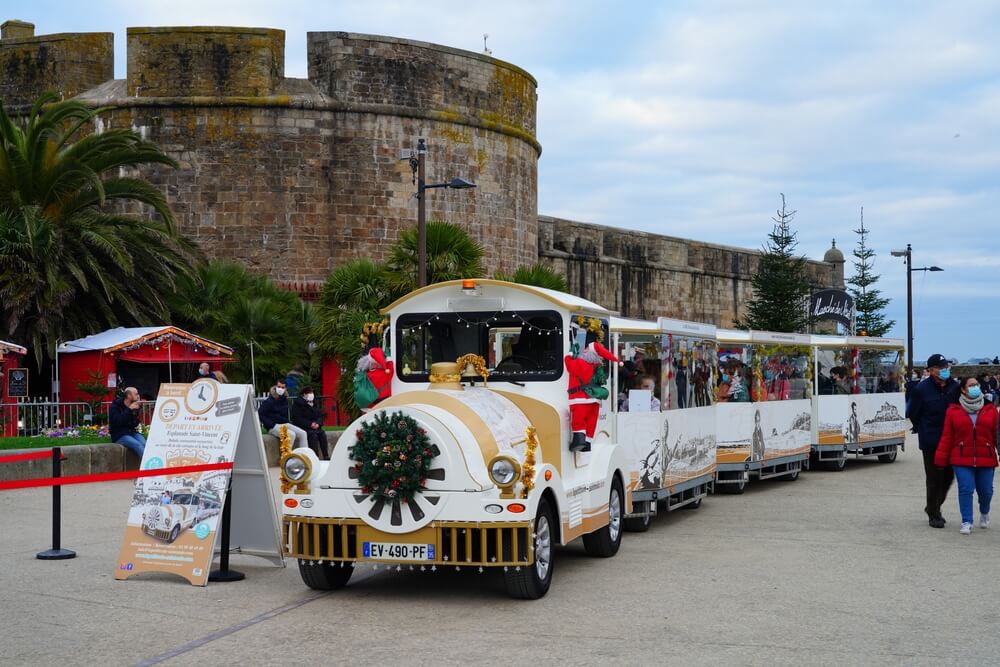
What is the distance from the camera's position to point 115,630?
768 centimetres

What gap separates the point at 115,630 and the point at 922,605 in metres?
5.38

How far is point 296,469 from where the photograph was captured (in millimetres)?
8859

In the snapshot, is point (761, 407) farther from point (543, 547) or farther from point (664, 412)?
point (543, 547)

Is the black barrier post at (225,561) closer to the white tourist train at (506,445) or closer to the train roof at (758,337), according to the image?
the white tourist train at (506,445)

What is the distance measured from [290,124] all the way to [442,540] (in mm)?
23986

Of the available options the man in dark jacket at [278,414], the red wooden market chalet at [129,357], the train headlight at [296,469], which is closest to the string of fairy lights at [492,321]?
the train headlight at [296,469]

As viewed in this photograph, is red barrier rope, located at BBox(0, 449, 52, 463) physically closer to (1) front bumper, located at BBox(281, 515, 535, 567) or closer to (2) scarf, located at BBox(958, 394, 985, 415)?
(1) front bumper, located at BBox(281, 515, 535, 567)

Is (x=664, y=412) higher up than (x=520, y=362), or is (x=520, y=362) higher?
(x=520, y=362)

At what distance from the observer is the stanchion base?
377 inches

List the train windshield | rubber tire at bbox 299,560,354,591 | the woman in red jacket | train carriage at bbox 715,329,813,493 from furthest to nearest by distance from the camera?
train carriage at bbox 715,329,813,493 → the woman in red jacket → the train windshield → rubber tire at bbox 299,560,354,591

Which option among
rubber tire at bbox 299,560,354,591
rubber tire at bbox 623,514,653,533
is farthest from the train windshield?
rubber tire at bbox 623,514,653,533

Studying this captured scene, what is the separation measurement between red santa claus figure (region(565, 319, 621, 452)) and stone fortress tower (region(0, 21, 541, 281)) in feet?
70.1

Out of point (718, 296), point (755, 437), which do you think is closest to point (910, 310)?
point (718, 296)

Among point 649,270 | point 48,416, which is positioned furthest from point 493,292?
point 649,270
